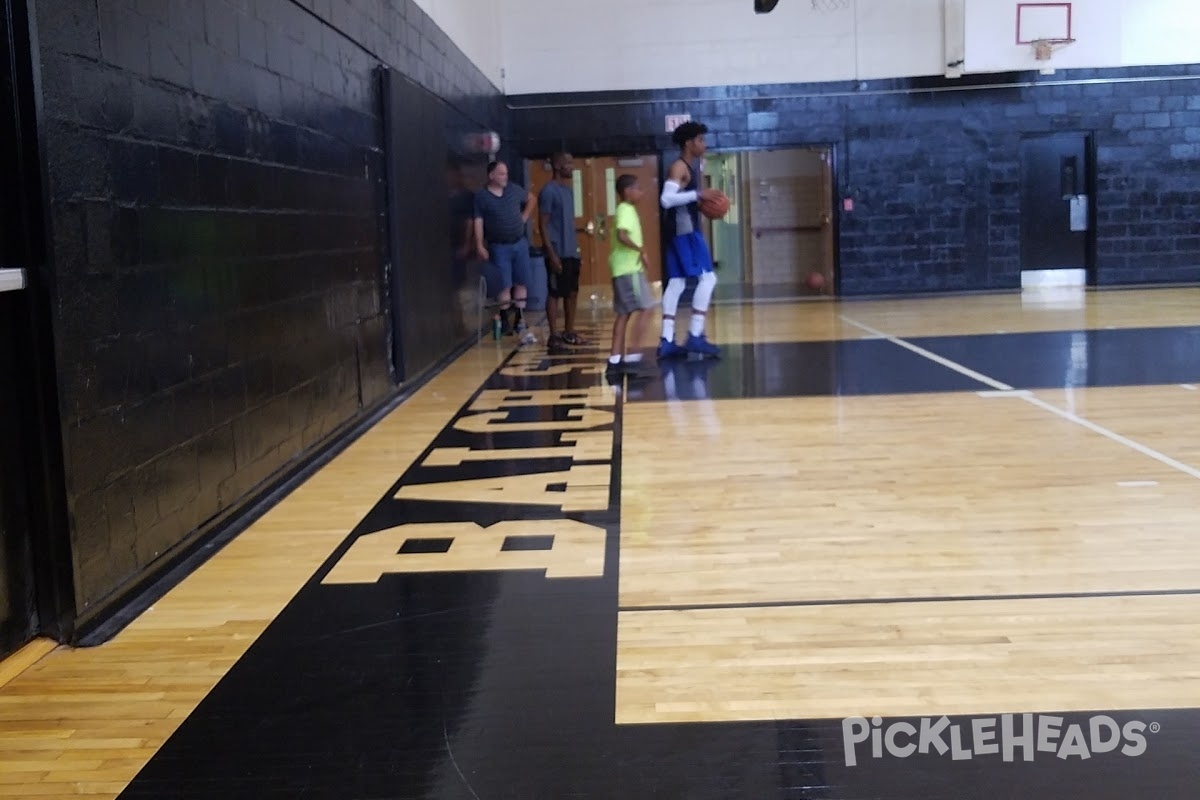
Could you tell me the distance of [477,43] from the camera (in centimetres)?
1132

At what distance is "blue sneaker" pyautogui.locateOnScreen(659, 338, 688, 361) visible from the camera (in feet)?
26.5

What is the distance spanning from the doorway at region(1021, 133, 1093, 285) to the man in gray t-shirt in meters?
6.81

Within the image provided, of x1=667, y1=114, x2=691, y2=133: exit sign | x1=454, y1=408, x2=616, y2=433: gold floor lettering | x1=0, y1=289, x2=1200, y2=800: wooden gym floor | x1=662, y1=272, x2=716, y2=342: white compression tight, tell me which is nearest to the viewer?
x1=0, y1=289, x2=1200, y2=800: wooden gym floor

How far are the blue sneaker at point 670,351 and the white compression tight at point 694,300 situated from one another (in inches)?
1.4

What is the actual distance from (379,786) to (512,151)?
12.0m

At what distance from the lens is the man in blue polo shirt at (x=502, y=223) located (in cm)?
912

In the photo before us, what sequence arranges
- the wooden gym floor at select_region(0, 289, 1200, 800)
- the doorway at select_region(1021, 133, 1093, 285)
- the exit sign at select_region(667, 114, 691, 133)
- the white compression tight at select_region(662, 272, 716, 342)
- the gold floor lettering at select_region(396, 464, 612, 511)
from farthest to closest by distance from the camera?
the doorway at select_region(1021, 133, 1093, 285), the exit sign at select_region(667, 114, 691, 133), the white compression tight at select_region(662, 272, 716, 342), the gold floor lettering at select_region(396, 464, 612, 511), the wooden gym floor at select_region(0, 289, 1200, 800)

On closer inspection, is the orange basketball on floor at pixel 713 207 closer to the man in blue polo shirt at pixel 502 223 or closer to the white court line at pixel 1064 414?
the white court line at pixel 1064 414

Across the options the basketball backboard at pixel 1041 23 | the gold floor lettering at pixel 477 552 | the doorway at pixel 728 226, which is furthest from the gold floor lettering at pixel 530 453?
the doorway at pixel 728 226

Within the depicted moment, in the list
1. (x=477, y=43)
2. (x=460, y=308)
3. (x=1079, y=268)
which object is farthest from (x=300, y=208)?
(x=1079, y=268)

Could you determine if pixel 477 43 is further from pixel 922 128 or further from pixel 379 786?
pixel 379 786

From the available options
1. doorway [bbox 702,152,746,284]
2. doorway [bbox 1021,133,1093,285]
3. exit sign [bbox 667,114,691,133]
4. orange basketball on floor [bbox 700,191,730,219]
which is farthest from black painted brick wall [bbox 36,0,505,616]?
doorway [bbox 702,152,746,284]

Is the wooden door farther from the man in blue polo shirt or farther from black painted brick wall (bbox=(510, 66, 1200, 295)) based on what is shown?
the man in blue polo shirt

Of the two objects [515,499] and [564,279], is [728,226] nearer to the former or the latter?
[564,279]
